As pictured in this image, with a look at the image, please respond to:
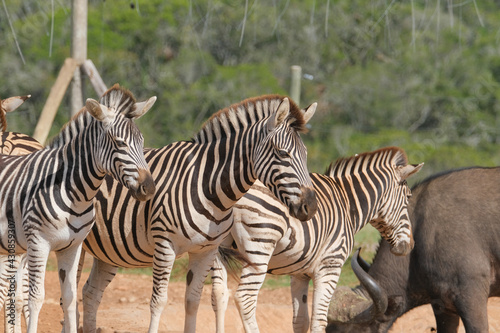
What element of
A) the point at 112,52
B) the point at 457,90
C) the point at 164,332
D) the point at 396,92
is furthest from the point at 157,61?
the point at 164,332

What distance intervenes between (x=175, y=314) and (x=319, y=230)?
2.77 m

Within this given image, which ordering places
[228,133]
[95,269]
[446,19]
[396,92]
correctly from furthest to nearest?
[446,19] → [396,92] → [95,269] → [228,133]

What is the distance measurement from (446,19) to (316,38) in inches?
255

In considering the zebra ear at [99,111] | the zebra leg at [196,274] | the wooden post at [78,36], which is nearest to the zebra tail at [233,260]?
the zebra leg at [196,274]

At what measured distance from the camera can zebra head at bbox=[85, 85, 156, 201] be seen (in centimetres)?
507

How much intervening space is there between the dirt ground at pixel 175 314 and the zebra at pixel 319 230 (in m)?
1.46

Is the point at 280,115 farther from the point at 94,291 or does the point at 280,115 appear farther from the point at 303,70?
the point at 303,70

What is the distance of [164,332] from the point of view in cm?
772

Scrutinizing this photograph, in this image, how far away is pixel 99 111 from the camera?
5148 millimetres

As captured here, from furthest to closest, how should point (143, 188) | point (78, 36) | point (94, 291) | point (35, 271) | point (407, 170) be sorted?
point (78, 36) < point (407, 170) < point (94, 291) < point (35, 271) < point (143, 188)

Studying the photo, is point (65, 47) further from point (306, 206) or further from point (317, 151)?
point (306, 206)

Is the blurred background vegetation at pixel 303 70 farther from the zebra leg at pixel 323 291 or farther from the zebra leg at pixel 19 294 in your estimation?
the zebra leg at pixel 323 291

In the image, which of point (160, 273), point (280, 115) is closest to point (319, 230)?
point (280, 115)

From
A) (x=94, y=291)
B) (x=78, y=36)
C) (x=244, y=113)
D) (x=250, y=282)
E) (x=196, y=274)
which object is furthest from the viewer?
(x=78, y=36)
